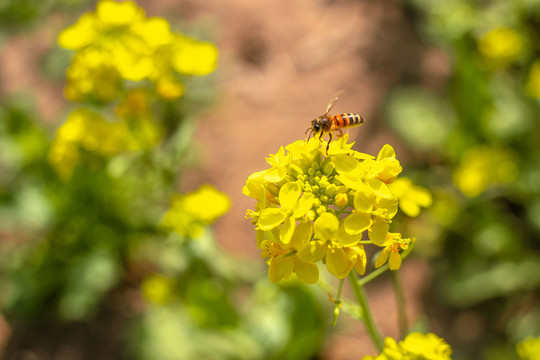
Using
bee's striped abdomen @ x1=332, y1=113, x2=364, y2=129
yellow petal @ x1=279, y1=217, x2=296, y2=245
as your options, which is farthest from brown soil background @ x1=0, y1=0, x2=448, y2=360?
yellow petal @ x1=279, y1=217, x2=296, y2=245

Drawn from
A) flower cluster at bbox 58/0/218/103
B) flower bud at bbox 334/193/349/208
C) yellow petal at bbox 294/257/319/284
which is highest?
flower cluster at bbox 58/0/218/103

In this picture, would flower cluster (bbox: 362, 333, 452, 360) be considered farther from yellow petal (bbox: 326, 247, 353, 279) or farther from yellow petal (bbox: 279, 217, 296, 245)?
yellow petal (bbox: 279, 217, 296, 245)

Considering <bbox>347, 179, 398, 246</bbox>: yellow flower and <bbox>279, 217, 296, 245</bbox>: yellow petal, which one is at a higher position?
<bbox>347, 179, 398, 246</bbox>: yellow flower

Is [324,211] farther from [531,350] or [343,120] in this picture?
[531,350]

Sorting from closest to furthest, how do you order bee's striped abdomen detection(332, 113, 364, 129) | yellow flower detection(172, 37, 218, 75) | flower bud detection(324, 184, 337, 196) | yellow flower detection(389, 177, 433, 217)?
flower bud detection(324, 184, 337, 196) → yellow flower detection(389, 177, 433, 217) → bee's striped abdomen detection(332, 113, 364, 129) → yellow flower detection(172, 37, 218, 75)

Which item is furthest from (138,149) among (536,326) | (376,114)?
(536,326)

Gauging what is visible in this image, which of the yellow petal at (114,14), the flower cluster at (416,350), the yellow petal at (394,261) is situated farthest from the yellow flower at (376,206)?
the yellow petal at (114,14)

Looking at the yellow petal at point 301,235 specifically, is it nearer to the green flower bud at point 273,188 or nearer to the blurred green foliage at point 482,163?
the green flower bud at point 273,188
